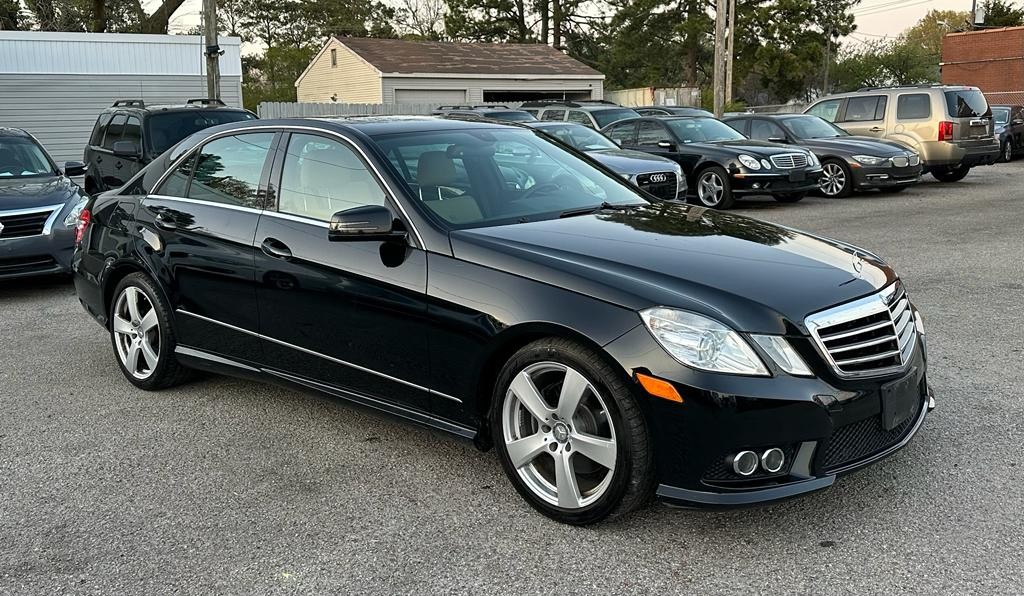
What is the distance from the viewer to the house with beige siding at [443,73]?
39.1m

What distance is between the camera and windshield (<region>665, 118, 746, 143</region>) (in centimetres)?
1559

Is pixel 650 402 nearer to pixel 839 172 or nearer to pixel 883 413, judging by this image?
pixel 883 413

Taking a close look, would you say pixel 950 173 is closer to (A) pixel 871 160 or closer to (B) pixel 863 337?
(A) pixel 871 160

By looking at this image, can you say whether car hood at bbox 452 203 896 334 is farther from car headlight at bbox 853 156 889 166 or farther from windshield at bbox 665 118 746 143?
car headlight at bbox 853 156 889 166

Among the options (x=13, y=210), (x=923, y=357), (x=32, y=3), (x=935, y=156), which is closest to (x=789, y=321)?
(x=923, y=357)

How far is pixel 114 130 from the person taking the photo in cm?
1275

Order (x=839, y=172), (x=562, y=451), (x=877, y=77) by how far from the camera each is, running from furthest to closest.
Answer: (x=877, y=77) → (x=839, y=172) → (x=562, y=451)

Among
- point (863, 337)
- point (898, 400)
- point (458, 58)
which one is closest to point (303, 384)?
point (863, 337)

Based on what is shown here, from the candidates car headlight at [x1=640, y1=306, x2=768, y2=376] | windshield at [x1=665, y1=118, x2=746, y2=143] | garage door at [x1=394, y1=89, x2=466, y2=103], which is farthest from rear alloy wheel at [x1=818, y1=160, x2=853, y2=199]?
garage door at [x1=394, y1=89, x2=466, y2=103]

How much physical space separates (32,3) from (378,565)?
45.0 m

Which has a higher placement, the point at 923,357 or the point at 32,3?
the point at 32,3

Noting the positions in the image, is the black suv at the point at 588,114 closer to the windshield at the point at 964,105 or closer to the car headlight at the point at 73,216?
the windshield at the point at 964,105

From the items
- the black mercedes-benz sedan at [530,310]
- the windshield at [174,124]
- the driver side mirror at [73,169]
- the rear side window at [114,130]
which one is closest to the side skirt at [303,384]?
the black mercedes-benz sedan at [530,310]

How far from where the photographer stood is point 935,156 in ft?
55.0
